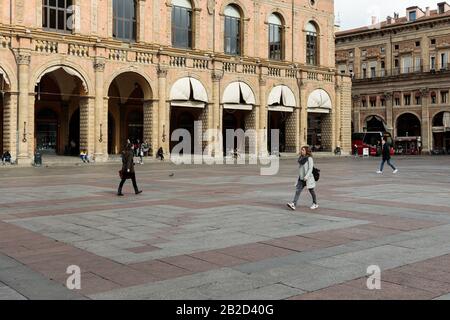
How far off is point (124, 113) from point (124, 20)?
28.7 ft

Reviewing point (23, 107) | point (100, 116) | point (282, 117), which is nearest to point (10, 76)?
point (23, 107)

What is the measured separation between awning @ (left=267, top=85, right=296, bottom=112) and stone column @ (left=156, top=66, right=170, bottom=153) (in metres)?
11.0

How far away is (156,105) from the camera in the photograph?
131 feet

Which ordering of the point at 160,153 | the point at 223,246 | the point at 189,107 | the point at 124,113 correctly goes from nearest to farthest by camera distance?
the point at 223,246 → the point at 160,153 → the point at 189,107 → the point at 124,113

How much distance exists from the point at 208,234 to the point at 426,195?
8843 millimetres

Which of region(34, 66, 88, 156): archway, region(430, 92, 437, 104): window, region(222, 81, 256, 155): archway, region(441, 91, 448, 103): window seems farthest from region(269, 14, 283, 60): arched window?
region(441, 91, 448, 103): window

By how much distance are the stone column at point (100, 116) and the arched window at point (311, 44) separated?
2270 cm

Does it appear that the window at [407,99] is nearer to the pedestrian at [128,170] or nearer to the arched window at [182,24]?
the arched window at [182,24]

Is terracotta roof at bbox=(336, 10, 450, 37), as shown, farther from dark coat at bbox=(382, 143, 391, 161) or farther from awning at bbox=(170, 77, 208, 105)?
dark coat at bbox=(382, 143, 391, 161)

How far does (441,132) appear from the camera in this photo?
69.6 metres

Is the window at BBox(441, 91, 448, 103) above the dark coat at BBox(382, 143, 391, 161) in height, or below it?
above

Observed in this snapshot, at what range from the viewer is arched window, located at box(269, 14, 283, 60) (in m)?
48.4

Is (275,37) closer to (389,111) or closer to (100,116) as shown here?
(100,116)
